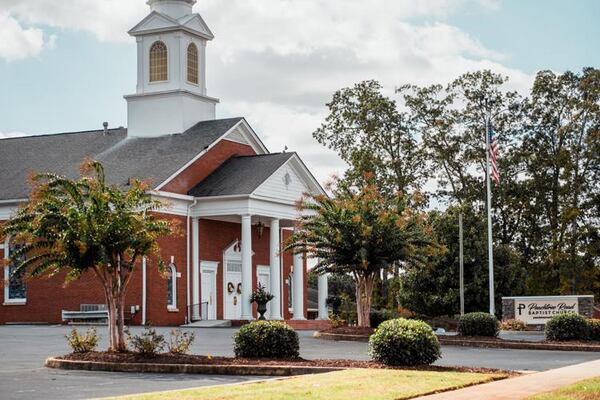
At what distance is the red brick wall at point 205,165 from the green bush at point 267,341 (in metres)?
25.7

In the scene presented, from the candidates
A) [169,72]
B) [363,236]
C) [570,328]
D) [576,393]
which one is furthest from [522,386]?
[169,72]

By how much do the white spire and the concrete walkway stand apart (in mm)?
38678

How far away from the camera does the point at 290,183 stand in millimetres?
53469

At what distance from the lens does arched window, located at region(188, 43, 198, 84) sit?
2239 inches

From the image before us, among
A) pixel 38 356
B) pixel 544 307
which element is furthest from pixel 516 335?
pixel 38 356

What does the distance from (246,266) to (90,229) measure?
88.2ft

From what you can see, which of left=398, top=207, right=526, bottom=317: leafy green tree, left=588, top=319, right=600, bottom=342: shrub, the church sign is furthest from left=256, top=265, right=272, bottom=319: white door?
left=588, top=319, right=600, bottom=342: shrub

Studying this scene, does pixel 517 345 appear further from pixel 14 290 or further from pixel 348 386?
pixel 14 290

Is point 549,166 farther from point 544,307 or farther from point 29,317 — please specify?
point 29,317

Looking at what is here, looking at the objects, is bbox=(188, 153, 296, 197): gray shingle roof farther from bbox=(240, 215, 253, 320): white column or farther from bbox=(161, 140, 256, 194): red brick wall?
bbox=(240, 215, 253, 320): white column

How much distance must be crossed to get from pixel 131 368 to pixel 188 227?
2846 cm

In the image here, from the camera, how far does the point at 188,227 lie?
2020 inches

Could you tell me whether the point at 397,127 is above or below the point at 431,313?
above

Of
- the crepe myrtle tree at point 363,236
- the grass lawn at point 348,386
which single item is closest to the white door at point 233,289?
the crepe myrtle tree at point 363,236
